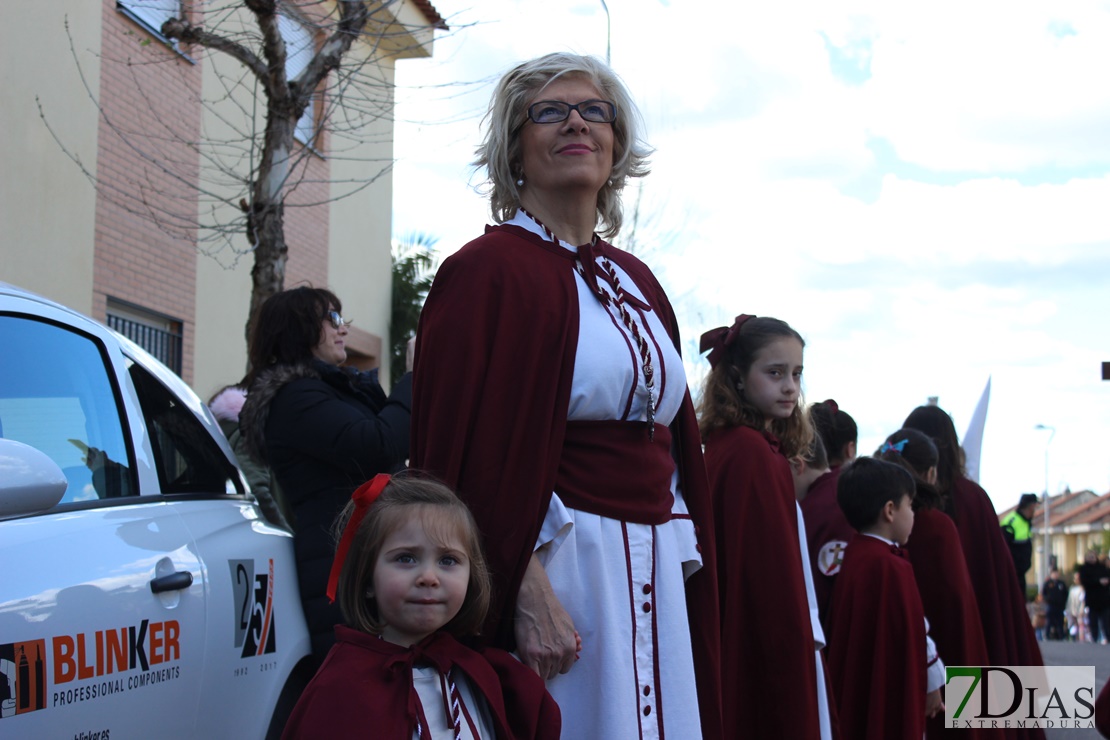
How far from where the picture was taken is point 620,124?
3006 millimetres

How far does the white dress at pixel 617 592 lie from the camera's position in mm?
2502

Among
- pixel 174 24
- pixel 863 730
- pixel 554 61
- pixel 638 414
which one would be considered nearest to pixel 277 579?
pixel 638 414

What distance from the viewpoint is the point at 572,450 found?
8.48ft

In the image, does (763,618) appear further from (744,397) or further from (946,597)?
(946,597)

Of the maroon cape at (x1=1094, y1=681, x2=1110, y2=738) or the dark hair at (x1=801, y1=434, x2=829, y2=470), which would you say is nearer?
the maroon cape at (x1=1094, y1=681, x2=1110, y2=738)

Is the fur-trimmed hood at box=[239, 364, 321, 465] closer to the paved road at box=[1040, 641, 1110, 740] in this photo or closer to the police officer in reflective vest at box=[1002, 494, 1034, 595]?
the paved road at box=[1040, 641, 1110, 740]

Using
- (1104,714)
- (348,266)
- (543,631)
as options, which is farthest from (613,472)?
(348,266)

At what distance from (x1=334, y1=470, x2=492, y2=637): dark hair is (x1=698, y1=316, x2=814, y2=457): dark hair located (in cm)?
198

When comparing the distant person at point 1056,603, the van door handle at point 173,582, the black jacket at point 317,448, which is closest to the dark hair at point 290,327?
the black jacket at point 317,448

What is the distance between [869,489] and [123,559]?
10.6ft

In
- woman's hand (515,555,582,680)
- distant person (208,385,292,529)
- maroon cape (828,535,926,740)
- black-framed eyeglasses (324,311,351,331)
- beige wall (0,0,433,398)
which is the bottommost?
maroon cape (828,535,926,740)

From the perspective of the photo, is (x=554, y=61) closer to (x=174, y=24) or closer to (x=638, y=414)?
(x=638, y=414)

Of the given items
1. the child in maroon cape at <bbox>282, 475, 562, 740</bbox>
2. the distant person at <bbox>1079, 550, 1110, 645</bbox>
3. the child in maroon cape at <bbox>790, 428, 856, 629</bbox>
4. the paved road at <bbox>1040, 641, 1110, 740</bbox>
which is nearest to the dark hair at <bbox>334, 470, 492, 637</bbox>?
the child in maroon cape at <bbox>282, 475, 562, 740</bbox>

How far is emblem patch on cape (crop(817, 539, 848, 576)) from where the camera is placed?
5.50m
